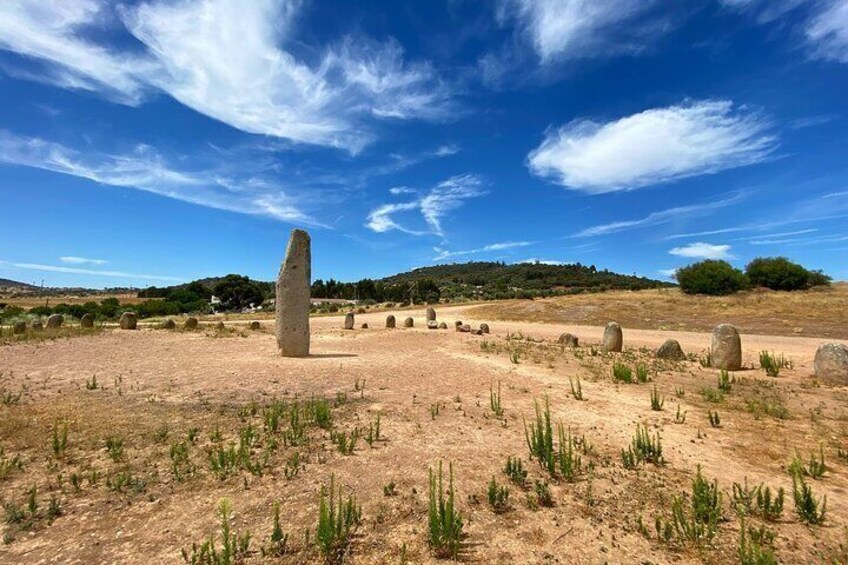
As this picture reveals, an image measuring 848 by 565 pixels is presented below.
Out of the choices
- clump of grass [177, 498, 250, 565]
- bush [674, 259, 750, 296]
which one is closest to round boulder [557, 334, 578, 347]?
clump of grass [177, 498, 250, 565]

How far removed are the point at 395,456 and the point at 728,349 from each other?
37.1ft

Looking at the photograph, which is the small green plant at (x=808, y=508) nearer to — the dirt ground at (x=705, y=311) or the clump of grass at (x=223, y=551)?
the clump of grass at (x=223, y=551)

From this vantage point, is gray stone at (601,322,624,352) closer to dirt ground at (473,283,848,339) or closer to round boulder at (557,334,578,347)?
round boulder at (557,334,578,347)

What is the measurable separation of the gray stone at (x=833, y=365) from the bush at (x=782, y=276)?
30.7 m

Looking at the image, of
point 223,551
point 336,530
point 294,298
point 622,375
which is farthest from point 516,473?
point 294,298

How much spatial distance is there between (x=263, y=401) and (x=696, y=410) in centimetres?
815

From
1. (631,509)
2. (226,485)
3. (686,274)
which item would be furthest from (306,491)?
(686,274)

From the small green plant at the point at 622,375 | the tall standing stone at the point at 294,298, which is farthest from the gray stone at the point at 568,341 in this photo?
the tall standing stone at the point at 294,298

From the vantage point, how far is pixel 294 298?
46.5ft

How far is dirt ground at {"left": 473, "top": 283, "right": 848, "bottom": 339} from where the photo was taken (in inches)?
921

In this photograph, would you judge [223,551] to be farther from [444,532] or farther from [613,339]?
[613,339]

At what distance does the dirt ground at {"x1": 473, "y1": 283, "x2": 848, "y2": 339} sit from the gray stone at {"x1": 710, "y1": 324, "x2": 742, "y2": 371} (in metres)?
11.8

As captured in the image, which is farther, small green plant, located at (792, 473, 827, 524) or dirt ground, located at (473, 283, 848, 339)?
dirt ground, located at (473, 283, 848, 339)

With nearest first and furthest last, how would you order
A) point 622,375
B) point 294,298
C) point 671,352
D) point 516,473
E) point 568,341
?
point 516,473, point 622,375, point 294,298, point 671,352, point 568,341
